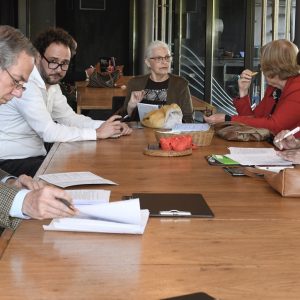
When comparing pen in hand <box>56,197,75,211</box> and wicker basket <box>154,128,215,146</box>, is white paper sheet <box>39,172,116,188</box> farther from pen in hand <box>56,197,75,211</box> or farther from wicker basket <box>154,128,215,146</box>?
wicker basket <box>154,128,215,146</box>

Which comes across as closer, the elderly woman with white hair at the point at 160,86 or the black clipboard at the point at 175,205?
the black clipboard at the point at 175,205

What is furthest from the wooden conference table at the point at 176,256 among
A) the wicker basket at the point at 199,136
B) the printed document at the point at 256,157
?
the wicker basket at the point at 199,136

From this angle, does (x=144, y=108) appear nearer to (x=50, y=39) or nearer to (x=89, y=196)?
(x=50, y=39)

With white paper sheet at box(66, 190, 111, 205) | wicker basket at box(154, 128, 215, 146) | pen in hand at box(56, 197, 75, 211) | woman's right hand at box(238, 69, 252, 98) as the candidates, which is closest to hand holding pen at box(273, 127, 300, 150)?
wicker basket at box(154, 128, 215, 146)

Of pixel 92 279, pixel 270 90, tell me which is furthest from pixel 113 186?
pixel 270 90

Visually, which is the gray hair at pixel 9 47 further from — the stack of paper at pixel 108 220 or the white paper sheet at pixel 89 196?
the stack of paper at pixel 108 220

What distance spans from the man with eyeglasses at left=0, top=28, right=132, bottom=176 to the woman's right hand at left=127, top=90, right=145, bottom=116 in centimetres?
84

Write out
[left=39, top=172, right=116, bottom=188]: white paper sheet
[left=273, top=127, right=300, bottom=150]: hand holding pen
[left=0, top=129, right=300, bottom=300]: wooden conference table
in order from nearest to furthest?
[left=0, top=129, right=300, bottom=300]: wooden conference table
[left=39, top=172, right=116, bottom=188]: white paper sheet
[left=273, top=127, right=300, bottom=150]: hand holding pen

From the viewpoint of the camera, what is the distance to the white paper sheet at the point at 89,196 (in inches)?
80.4

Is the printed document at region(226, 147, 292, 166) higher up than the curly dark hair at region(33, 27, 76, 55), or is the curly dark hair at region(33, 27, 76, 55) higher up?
the curly dark hair at region(33, 27, 76, 55)

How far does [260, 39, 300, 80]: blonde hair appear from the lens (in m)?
4.43

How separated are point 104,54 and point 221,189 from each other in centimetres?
1221

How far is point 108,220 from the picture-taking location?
1799mm

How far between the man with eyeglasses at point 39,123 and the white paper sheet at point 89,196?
1393 millimetres
